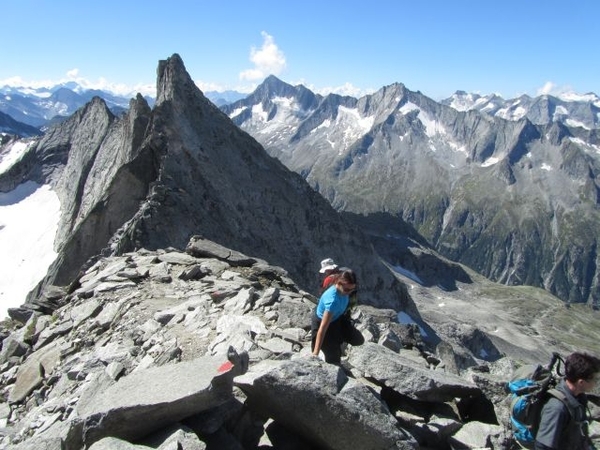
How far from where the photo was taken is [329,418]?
998 cm

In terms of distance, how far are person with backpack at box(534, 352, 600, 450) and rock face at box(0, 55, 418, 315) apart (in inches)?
1284

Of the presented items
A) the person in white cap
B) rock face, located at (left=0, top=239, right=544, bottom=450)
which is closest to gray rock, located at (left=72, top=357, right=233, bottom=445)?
rock face, located at (left=0, top=239, right=544, bottom=450)

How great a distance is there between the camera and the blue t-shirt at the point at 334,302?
12.7 m

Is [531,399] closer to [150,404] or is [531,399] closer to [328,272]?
[328,272]

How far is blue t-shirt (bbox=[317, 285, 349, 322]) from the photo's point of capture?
1266 centimetres

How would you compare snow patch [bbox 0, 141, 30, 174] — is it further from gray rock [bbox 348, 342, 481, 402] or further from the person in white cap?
gray rock [bbox 348, 342, 481, 402]

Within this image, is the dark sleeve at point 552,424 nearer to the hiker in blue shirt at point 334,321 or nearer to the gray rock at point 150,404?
the hiker in blue shirt at point 334,321

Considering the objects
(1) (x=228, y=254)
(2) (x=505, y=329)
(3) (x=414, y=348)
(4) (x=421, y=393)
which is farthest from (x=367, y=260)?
(2) (x=505, y=329)

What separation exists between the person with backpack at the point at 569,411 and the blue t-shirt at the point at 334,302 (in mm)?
4983

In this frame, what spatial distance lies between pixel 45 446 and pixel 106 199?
3947cm

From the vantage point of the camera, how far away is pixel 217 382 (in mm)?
10008

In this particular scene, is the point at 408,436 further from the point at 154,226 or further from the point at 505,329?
the point at 505,329

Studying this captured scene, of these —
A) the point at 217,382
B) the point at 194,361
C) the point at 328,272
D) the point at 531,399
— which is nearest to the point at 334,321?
the point at 328,272

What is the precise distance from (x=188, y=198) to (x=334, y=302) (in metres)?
37.6
